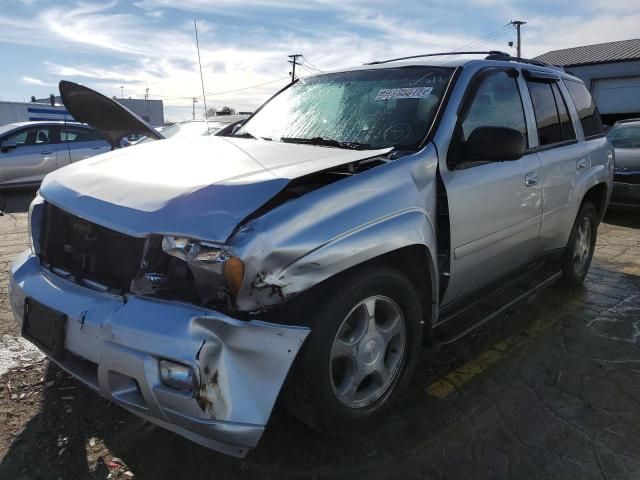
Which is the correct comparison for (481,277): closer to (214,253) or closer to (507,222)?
(507,222)

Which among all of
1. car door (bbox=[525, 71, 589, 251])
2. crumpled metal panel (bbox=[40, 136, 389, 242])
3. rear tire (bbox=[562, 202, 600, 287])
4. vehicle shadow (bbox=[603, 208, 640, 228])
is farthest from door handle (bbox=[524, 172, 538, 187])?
vehicle shadow (bbox=[603, 208, 640, 228])

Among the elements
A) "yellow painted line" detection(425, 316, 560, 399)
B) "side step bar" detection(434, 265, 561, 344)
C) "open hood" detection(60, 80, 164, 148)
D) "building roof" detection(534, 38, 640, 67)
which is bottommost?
"yellow painted line" detection(425, 316, 560, 399)

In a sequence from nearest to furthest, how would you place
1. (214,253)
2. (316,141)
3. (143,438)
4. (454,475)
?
1. (214,253)
2. (454,475)
3. (143,438)
4. (316,141)

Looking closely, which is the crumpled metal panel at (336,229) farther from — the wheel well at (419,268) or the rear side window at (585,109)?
the rear side window at (585,109)

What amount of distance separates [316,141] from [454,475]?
1921mm

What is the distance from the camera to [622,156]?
28.1 ft

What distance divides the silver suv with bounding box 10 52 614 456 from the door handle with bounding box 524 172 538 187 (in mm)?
22

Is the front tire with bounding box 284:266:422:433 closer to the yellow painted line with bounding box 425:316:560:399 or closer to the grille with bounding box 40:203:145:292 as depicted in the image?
the yellow painted line with bounding box 425:316:560:399

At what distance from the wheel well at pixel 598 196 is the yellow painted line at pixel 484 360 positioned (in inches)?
49.1

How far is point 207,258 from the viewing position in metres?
2.09

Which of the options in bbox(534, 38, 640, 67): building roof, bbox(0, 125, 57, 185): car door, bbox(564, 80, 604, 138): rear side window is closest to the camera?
bbox(564, 80, 604, 138): rear side window

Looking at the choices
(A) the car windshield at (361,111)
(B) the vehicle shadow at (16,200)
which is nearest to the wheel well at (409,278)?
(A) the car windshield at (361,111)

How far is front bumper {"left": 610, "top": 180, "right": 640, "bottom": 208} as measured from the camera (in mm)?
7973

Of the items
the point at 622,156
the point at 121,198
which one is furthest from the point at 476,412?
the point at 622,156
